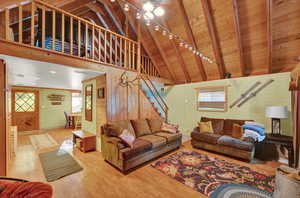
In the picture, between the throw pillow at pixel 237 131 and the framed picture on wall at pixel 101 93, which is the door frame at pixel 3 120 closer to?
the framed picture on wall at pixel 101 93

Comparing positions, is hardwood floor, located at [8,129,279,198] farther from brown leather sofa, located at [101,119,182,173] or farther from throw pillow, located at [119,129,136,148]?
throw pillow, located at [119,129,136,148]

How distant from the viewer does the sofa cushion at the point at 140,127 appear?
11.4 feet

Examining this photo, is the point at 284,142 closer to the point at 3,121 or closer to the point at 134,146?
the point at 134,146

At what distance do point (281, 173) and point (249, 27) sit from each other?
11.7 ft

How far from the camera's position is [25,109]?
19.1 feet

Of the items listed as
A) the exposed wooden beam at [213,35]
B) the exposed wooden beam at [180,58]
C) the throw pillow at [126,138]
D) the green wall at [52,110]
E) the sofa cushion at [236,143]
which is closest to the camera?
the throw pillow at [126,138]

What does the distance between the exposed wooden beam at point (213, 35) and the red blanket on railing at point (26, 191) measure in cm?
439

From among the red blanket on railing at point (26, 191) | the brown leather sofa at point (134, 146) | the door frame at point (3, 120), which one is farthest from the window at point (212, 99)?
the door frame at point (3, 120)

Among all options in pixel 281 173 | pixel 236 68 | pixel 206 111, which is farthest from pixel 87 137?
pixel 236 68

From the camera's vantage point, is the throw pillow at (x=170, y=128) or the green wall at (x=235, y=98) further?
the throw pillow at (x=170, y=128)

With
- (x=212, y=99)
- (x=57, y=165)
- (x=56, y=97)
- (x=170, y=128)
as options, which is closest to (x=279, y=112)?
(x=212, y=99)

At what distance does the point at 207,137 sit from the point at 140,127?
1963 millimetres

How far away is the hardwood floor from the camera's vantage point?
6.43ft

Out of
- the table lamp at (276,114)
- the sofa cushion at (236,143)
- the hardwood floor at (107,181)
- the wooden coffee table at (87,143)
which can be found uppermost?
the table lamp at (276,114)
